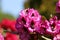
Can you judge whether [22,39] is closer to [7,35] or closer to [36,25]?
[36,25]

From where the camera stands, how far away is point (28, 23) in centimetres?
174

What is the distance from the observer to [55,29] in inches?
66.2

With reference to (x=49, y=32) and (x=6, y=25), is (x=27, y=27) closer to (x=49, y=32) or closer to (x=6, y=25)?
(x=49, y=32)

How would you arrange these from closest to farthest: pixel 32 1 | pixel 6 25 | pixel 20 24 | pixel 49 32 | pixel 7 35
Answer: pixel 49 32
pixel 20 24
pixel 7 35
pixel 6 25
pixel 32 1

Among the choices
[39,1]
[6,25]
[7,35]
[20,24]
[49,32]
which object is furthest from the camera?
[39,1]

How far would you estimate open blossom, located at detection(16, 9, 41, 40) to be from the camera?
1742 millimetres

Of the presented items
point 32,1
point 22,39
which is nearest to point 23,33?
point 22,39

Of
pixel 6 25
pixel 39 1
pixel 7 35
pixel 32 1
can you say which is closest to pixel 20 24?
pixel 7 35

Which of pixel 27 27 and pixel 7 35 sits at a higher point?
pixel 27 27

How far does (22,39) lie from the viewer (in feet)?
5.89

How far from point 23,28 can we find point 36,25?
85 millimetres

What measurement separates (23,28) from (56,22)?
21 centimetres

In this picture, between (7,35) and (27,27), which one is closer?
(27,27)

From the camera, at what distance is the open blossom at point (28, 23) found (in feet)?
5.72
